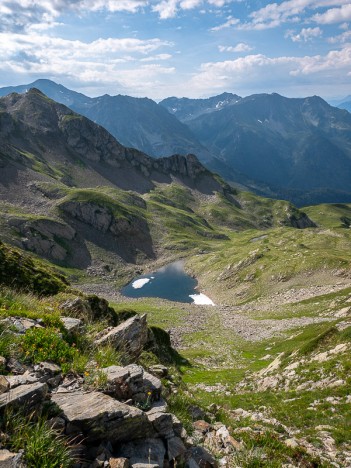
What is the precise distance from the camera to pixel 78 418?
29.4 ft

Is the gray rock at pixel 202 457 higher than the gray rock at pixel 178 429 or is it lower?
lower

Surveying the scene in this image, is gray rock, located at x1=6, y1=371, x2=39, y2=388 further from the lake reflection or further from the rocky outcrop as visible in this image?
the rocky outcrop

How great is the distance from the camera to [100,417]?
920cm

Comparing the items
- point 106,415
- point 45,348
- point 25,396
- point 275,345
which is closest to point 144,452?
point 106,415

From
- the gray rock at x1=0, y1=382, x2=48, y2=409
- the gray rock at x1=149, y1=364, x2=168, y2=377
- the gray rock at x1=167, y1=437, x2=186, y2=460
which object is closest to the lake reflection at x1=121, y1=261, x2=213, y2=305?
the gray rock at x1=149, y1=364, x2=168, y2=377

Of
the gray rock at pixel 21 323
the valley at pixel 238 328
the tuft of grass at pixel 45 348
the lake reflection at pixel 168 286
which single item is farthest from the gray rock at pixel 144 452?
the lake reflection at pixel 168 286

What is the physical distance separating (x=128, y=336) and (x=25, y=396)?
9.29 m

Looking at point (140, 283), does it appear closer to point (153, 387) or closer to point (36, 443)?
point (153, 387)

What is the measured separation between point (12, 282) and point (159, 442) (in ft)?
104

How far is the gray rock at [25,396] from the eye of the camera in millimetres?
8289

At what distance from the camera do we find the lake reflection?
481 feet

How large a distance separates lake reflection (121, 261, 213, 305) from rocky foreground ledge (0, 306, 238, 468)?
12539cm

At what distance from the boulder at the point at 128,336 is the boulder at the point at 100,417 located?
4.27m

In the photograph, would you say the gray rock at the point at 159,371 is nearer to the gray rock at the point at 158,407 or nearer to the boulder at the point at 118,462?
the gray rock at the point at 158,407
